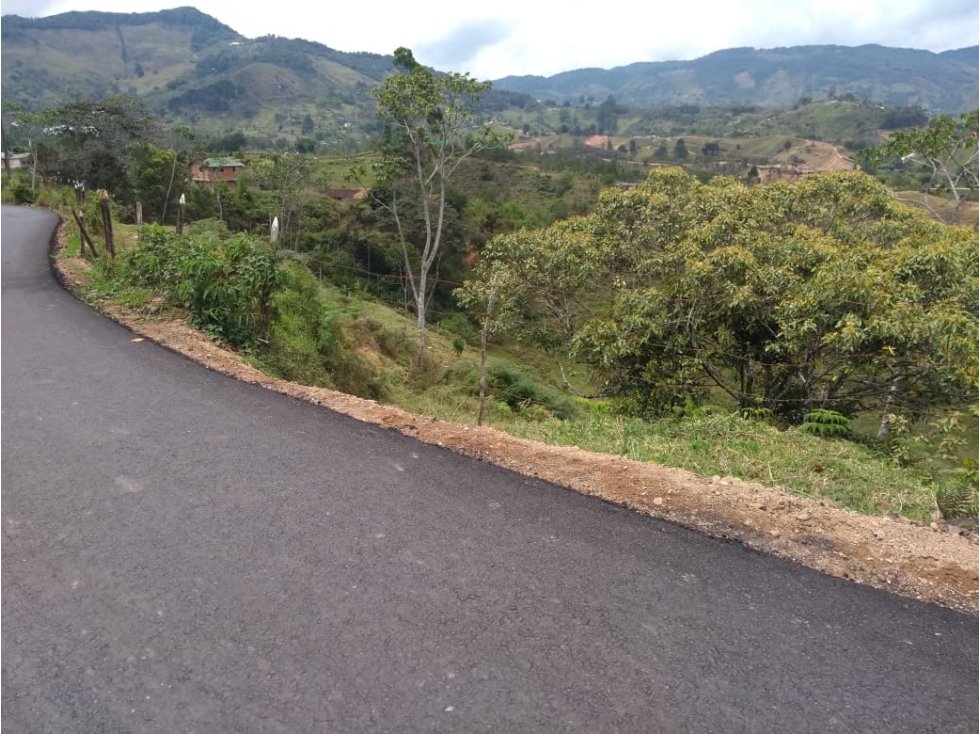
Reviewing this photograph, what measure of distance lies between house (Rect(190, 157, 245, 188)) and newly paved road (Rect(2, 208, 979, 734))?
47.1 m

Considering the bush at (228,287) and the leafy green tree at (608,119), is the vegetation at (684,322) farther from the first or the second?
the leafy green tree at (608,119)

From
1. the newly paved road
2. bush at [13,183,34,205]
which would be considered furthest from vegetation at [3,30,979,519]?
bush at [13,183,34,205]

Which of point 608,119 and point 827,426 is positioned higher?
point 608,119

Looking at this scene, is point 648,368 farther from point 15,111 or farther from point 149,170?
point 15,111

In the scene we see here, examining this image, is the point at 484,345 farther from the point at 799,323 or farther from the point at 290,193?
the point at 290,193

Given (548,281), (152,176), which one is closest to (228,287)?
(548,281)

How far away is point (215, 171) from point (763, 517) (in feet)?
185

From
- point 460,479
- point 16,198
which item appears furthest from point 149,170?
point 460,479

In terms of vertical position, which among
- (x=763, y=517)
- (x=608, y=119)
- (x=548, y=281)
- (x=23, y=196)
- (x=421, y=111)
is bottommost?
(x=763, y=517)

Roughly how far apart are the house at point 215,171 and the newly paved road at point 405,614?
1856 inches

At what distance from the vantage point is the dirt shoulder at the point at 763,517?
3520 mm

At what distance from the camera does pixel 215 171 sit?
168 ft

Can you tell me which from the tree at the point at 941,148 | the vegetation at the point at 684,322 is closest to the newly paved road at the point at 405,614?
the vegetation at the point at 684,322

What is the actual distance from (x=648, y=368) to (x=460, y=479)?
5178 mm
